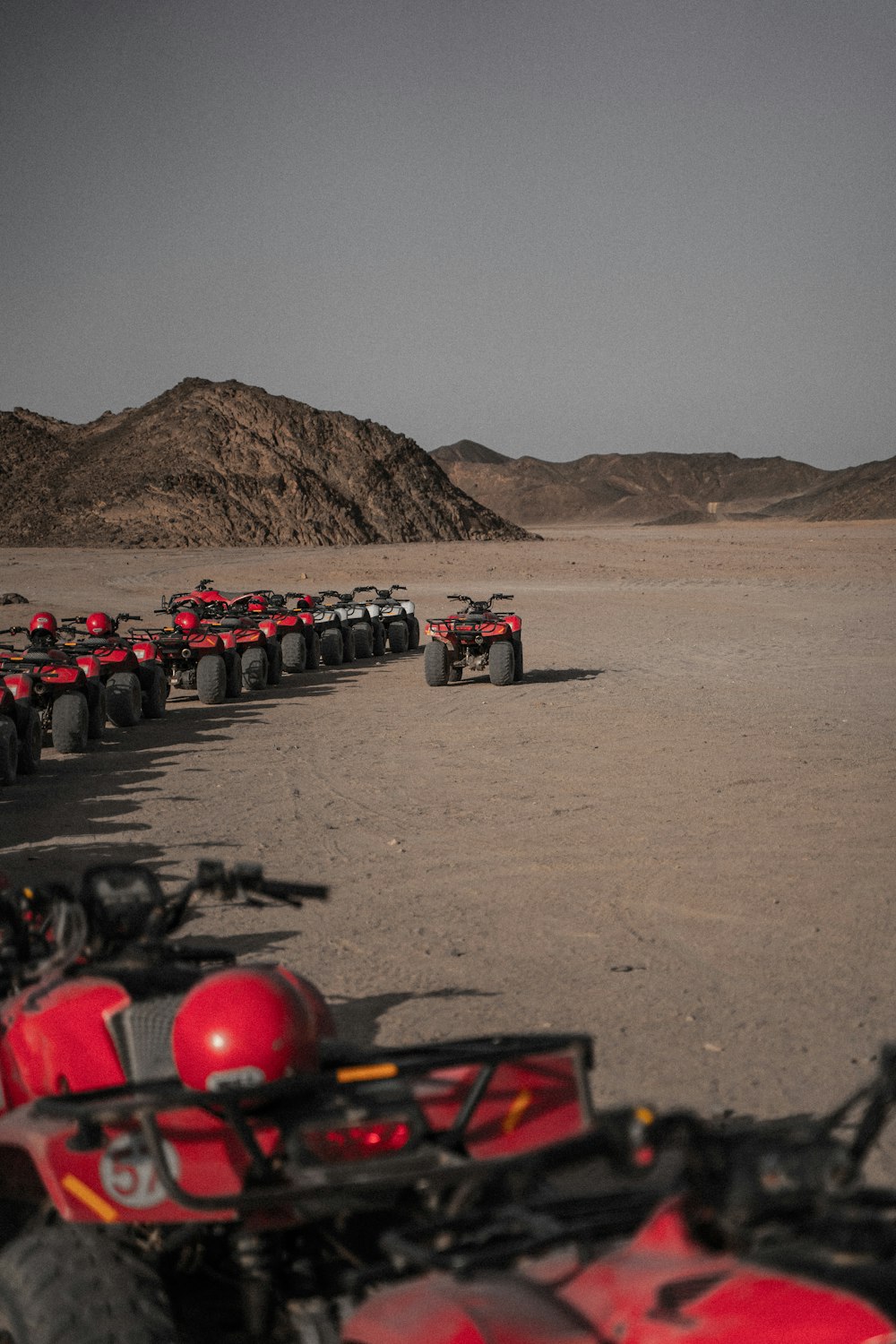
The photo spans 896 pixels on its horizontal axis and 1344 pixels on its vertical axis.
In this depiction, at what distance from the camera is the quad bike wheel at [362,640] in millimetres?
22578

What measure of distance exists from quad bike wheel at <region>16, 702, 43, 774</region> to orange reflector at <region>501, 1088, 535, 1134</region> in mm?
8996

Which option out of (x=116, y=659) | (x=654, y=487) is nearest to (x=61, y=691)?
(x=116, y=659)

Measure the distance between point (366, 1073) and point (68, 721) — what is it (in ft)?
33.7

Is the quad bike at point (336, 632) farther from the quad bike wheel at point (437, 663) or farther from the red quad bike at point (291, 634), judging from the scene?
the quad bike wheel at point (437, 663)

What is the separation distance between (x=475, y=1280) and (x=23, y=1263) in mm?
904

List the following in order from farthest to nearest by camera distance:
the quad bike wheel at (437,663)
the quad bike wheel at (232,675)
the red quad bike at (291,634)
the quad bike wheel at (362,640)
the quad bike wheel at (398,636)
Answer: the quad bike wheel at (398,636) → the quad bike wheel at (362,640) → the red quad bike at (291,634) → the quad bike wheel at (437,663) → the quad bike wheel at (232,675)

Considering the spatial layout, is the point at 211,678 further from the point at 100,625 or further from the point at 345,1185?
the point at 345,1185

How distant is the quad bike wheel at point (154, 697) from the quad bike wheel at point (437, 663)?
3.57 m

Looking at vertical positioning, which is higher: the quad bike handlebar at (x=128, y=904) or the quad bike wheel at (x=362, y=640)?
the quad bike handlebar at (x=128, y=904)

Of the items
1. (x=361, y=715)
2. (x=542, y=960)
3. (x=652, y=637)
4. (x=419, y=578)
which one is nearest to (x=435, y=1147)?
(x=542, y=960)

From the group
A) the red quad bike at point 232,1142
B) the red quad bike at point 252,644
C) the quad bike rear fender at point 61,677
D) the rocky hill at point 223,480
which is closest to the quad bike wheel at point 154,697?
the red quad bike at point 252,644

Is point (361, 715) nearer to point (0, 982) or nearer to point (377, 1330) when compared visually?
point (0, 982)

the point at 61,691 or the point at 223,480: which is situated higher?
the point at 223,480

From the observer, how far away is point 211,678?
640 inches
